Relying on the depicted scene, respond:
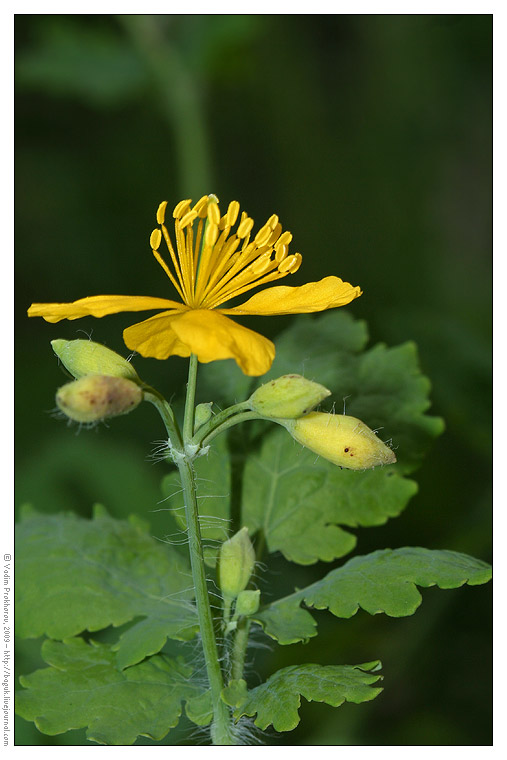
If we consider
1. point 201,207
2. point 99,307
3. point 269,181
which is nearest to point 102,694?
point 99,307

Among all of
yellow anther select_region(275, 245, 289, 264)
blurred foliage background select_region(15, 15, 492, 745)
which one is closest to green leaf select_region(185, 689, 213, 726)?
yellow anther select_region(275, 245, 289, 264)

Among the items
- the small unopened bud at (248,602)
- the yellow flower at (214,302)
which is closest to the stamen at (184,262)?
the yellow flower at (214,302)

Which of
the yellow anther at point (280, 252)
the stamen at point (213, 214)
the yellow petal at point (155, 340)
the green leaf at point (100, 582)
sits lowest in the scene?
the green leaf at point (100, 582)

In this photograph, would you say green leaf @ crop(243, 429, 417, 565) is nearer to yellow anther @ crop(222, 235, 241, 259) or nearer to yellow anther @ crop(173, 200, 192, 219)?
yellow anther @ crop(222, 235, 241, 259)

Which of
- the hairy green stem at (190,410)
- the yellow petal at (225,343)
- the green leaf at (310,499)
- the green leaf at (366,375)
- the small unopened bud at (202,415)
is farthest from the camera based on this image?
the green leaf at (366,375)

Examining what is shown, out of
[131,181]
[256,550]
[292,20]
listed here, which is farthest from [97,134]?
[256,550]

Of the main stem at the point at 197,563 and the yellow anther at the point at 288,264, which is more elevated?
the yellow anther at the point at 288,264

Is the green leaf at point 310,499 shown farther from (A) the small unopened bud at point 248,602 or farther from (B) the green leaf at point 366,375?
(A) the small unopened bud at point 248,602
